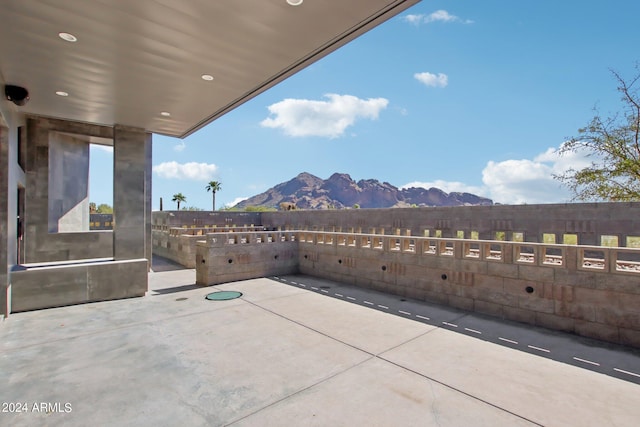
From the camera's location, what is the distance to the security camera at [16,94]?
8219 mm

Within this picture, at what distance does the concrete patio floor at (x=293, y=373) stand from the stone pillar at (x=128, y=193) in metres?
3.82

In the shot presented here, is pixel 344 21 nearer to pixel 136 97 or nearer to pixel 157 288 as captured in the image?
pixel 136 97

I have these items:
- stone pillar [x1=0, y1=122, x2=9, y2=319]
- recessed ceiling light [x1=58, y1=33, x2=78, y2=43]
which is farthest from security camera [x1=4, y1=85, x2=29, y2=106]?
recessed ceiling light [x1=58, y1=33, x2=78, y2=43]

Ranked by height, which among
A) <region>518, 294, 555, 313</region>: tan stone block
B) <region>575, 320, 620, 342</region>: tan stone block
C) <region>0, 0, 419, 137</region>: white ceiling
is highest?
<region>0, 0, 419, 137</region>: white ceiling

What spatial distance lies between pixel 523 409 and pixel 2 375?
8729 mm

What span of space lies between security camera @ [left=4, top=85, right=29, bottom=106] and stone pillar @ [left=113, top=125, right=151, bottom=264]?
3.56m

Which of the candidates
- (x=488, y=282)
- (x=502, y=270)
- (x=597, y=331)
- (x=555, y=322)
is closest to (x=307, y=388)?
(x=488, y=282)

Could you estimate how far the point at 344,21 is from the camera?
5645 mm

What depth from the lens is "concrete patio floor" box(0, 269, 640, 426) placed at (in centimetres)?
414

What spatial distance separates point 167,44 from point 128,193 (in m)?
8.05

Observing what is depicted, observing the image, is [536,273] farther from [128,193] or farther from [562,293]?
[128,193]

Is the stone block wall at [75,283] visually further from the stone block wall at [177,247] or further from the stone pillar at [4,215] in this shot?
the stone block wall at [177,247]


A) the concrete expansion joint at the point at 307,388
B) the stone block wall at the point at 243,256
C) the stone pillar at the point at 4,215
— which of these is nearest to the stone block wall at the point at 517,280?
the stone block wall at the point at 243,256

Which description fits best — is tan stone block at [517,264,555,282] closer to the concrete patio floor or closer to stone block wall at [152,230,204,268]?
the concrete patio floor
